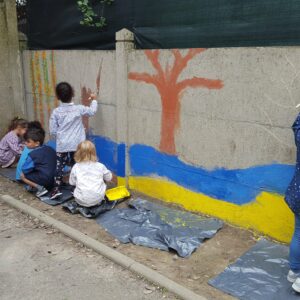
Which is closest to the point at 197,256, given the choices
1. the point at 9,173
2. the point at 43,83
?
the point at 9,173

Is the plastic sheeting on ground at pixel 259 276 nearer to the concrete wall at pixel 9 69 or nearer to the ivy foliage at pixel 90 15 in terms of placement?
the ivy foliage at pixel 90 15

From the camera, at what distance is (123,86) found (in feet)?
16.2

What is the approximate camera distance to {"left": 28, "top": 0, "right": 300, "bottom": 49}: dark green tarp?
11.5 feet

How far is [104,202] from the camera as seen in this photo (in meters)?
4.75

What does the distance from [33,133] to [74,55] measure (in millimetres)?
1363

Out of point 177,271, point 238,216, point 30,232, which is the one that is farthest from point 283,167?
point 30,232

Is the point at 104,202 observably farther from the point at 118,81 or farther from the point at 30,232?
the point at 118,81

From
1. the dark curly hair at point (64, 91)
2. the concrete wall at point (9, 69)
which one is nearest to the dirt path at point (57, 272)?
the dark curly hair at point (64, 91)

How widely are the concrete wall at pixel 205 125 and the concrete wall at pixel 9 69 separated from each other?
1938 mm

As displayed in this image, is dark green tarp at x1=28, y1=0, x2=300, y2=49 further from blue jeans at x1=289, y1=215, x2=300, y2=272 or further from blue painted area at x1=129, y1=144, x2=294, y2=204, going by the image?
blue jeans at x1=289, y1=215, x2=300, y2=272

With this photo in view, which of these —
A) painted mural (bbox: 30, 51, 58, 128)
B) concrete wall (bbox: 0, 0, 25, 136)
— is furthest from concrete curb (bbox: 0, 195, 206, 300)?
concrete wall (bbox: 0, 0, 25, 136)

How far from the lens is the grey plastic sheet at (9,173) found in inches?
240

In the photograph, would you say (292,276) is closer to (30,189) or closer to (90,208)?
(90,208)

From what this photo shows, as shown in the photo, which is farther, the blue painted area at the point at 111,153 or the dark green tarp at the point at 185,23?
the blue painted area at the point at 111,153
